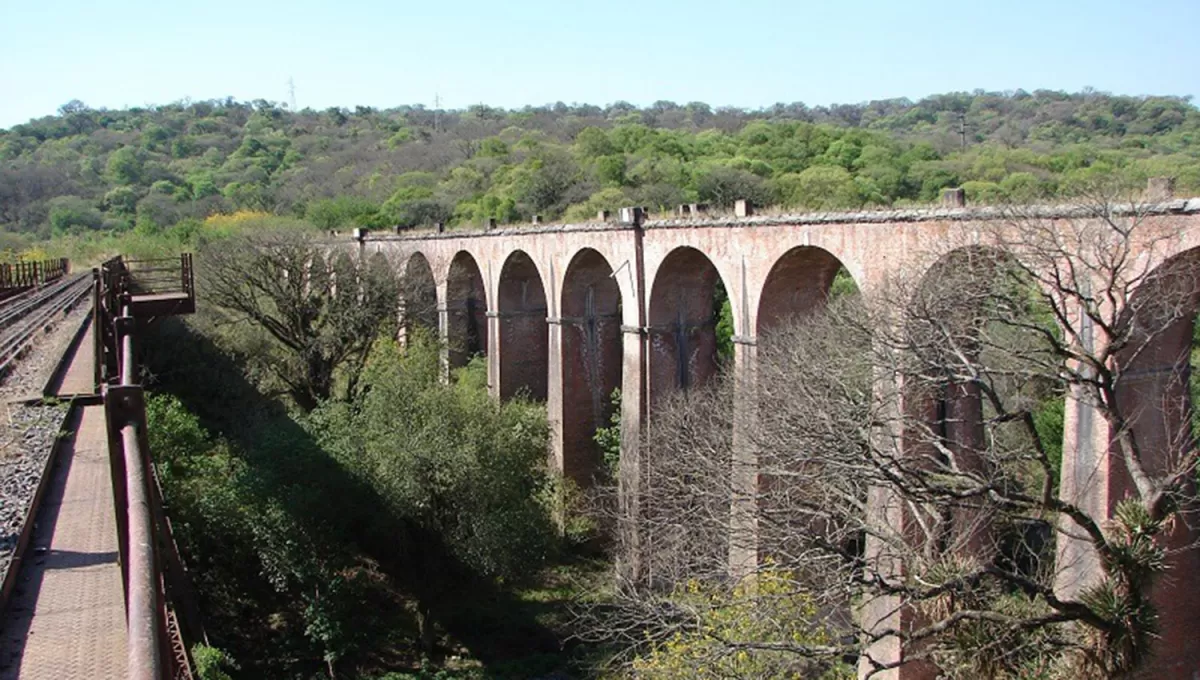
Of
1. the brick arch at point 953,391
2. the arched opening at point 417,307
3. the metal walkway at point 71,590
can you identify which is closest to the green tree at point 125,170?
the arched opening at point 417,307

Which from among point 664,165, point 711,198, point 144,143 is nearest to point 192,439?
point 711,198

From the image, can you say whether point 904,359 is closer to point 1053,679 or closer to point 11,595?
point 1053,679

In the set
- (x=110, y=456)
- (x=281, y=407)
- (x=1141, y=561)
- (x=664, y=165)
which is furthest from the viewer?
(x=664, y=165)

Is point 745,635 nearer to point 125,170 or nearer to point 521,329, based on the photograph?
point 521,329

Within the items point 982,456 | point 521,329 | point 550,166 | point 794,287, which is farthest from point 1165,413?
point 550,166

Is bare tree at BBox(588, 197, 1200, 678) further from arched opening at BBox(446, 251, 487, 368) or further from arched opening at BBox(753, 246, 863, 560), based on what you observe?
arched opening at BBox(446, 251, 487, 368)

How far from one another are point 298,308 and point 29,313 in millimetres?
8322

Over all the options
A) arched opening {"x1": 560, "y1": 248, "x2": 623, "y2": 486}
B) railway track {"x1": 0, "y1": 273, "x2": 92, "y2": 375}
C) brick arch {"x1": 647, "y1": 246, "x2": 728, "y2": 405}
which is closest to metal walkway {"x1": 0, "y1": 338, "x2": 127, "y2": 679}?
railway track {"x1": 0, "y1": 273, "x2": 92, "y2": 375}

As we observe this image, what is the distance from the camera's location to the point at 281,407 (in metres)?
19.0

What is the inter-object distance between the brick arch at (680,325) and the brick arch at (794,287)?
261 cm

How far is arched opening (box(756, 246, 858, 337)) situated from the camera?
12.8 metres

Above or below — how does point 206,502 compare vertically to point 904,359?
below

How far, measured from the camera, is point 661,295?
51.8 feet

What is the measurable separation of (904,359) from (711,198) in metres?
26.5
